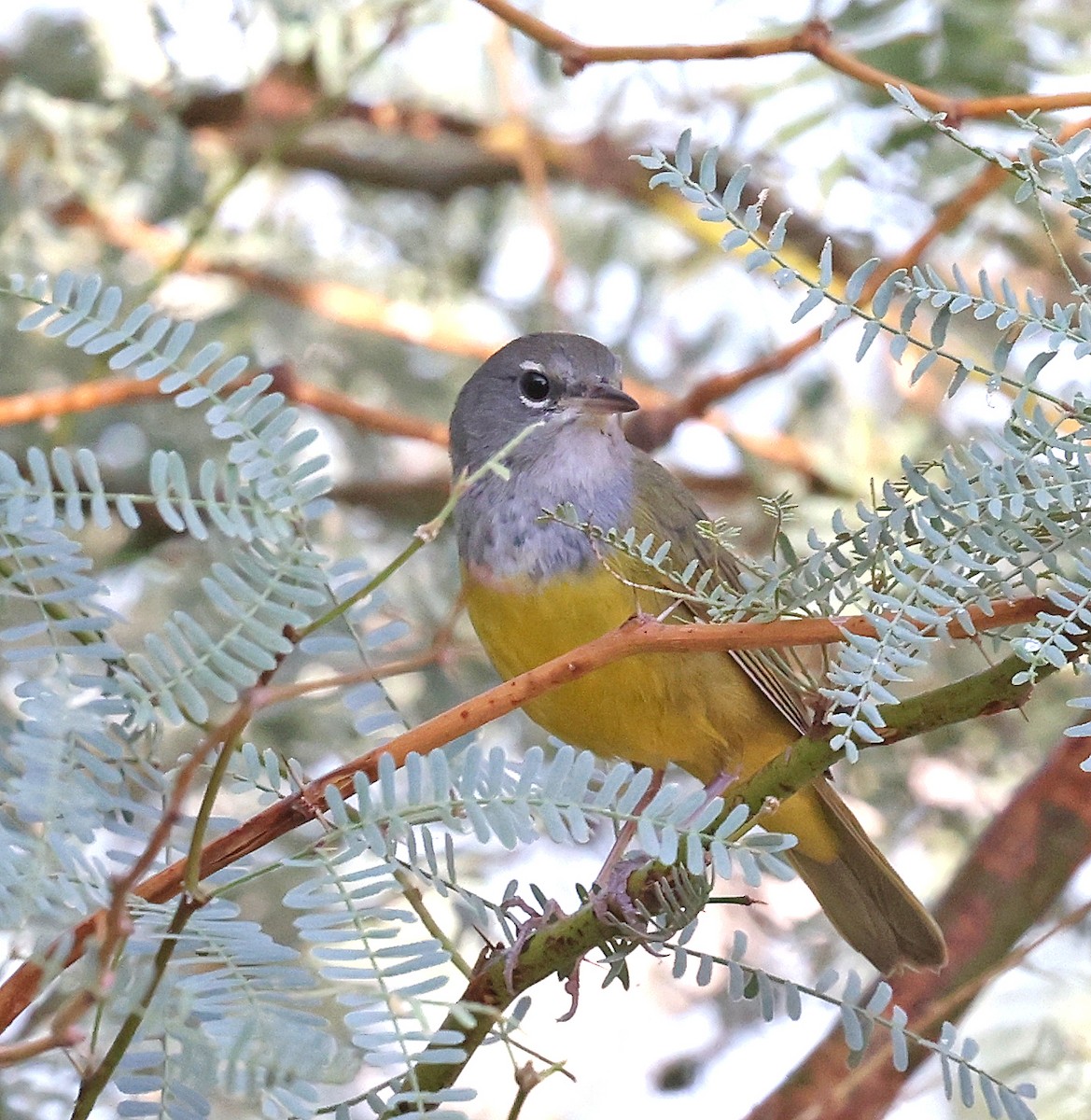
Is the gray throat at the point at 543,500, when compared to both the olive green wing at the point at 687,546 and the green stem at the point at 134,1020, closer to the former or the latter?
the olive green wing at the point at 687,546

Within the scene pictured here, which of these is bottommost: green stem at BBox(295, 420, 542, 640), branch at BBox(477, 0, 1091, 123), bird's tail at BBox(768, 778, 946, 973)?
bird's tail at BBox(768, 778, 946, 973)

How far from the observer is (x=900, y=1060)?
1290 millimetres

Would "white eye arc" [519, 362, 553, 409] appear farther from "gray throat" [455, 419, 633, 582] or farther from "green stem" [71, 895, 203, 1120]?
"green stem" [71, 895, 203, 1120]

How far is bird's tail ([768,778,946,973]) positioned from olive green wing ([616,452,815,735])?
0.14 meters

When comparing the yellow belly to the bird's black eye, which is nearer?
the yellow belly

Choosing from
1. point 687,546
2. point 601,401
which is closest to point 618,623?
point 687,546

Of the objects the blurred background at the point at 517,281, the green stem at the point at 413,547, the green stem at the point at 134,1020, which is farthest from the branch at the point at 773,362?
the green stem at the point at 134,1020

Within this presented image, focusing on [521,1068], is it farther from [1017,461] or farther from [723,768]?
[723,768]

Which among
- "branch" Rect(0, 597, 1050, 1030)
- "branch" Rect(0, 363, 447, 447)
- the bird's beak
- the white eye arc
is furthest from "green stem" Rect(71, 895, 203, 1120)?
the white eye arc

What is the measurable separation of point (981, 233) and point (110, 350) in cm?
243

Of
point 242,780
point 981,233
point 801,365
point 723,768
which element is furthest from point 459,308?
point 242,780

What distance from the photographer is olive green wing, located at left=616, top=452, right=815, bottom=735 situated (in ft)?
7.61

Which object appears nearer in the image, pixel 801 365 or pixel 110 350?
pixel 110 350

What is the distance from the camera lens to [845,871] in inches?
102
